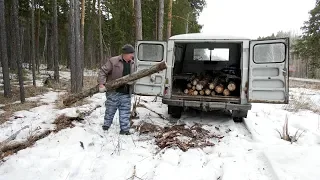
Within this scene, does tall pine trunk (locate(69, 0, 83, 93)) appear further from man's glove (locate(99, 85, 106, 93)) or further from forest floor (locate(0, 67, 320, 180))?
man's glove (locate(99, 85, 106, 93))

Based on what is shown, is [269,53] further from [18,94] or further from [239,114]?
[18,94]

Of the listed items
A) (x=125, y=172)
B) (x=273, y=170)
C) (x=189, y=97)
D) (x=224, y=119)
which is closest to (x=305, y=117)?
(x=224, y=119)

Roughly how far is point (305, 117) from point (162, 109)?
13.5 feet

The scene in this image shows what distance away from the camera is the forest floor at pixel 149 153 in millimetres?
3875

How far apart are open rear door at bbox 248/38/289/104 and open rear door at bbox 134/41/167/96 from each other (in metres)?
2.15

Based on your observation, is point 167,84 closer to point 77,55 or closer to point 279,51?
point 279,51

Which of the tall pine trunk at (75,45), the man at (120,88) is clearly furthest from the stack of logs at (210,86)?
Result: the tall pine trunk at (75,45)

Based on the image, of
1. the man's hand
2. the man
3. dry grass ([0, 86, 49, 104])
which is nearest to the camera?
the man's hand

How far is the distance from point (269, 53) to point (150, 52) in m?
2.86

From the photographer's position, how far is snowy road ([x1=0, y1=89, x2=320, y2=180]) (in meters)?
3.85

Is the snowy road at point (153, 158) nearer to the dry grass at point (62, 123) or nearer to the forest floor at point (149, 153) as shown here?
the forest floor at point (149, 153)

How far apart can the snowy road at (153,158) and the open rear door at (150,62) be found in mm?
1436

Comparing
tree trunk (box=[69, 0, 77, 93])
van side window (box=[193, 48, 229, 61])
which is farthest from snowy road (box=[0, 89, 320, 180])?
tree trunk (box=[69, 0, 77, 93])

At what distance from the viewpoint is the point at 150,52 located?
701cm
